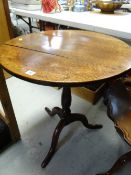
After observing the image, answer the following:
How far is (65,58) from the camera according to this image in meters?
0.95

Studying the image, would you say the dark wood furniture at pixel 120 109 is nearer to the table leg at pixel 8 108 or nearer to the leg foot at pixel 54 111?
Result: the leg foot at pixel 54 111

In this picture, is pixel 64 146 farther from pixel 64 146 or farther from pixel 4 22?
pixel 4 22

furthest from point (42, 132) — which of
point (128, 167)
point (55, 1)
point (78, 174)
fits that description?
point (55, 1)

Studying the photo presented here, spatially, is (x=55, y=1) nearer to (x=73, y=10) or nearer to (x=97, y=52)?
(x=73, y=10)

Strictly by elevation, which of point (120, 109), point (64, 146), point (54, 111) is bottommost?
point (64, 146)

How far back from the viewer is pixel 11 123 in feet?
4.31

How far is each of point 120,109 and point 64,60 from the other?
419mm

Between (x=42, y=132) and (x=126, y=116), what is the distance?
0.82 meters

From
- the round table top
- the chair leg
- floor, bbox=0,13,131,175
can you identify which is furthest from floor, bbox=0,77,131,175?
the round table top

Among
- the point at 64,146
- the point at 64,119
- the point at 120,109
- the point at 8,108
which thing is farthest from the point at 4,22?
the point at 120,109

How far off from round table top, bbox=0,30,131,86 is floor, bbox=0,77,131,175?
0.75m

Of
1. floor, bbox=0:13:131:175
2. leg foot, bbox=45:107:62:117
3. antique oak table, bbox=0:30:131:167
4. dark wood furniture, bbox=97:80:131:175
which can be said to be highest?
antique oak table, bbox=0:30:131:167

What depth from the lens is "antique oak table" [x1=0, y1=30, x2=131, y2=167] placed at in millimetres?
789

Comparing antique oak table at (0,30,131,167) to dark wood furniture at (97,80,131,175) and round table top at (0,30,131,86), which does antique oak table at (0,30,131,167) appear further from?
dark wood furniture at (97,80,131,175)
